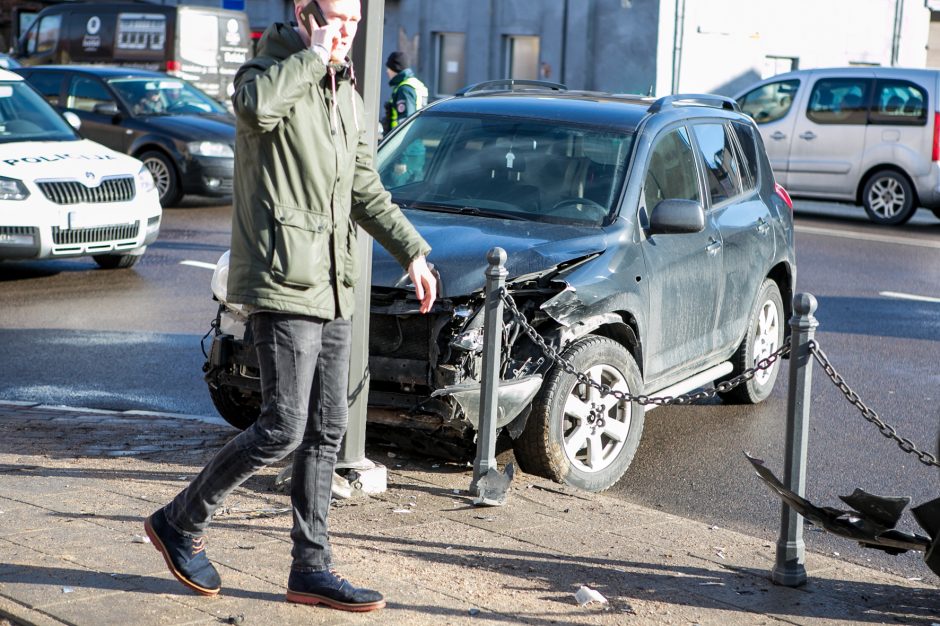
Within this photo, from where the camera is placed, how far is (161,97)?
60.1ft

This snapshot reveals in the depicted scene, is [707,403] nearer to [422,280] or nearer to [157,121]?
[422,280]

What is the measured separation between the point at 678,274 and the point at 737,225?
0.98m

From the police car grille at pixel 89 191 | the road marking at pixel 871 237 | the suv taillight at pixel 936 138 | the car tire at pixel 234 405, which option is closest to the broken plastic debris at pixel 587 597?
the car tire at pixel 234 405

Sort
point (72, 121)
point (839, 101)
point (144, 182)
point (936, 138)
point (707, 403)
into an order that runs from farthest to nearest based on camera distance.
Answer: point (839, 101)
point (936, 138)
point (72, 121)
point (144, 182)
point (707, 403)

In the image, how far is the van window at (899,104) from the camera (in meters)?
18.3

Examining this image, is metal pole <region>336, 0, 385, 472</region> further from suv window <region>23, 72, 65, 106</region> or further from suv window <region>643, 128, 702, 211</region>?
suv window <region>23, 72, 65, 106</region>

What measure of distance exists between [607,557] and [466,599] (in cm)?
77

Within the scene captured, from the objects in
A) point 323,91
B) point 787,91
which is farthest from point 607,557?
point 787,91

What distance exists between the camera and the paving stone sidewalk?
4270 millimetres

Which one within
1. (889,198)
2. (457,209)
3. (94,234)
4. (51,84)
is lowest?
(889,198)

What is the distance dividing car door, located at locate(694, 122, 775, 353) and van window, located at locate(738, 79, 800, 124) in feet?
38.3

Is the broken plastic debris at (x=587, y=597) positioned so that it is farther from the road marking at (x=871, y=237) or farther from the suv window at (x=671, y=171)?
the road marking at (x=871, y=237)

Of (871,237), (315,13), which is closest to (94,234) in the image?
(315,13)

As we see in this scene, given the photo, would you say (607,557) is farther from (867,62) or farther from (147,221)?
(867,62)
